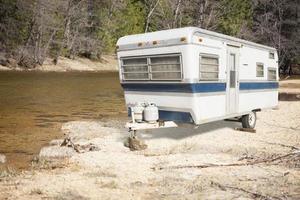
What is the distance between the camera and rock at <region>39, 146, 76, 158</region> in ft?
39.4

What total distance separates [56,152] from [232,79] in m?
6.24

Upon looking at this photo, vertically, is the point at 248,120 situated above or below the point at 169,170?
above

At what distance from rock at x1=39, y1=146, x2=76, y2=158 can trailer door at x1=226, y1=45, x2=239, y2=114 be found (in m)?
5.37

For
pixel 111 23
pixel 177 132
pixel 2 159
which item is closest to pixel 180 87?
pixel 177 132

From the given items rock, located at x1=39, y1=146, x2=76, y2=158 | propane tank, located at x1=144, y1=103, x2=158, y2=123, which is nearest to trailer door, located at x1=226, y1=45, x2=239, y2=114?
propane tank, located at x1=144, y1=103, x2=158, y2=123

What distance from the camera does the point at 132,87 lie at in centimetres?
1414

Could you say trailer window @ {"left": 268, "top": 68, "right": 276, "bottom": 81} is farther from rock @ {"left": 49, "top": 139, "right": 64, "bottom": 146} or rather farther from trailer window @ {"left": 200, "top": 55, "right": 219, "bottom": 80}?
rock @ {"left": 49, "top": 139, "right": 64, "bottom": 146}

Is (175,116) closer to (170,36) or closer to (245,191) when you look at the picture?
(170,36)

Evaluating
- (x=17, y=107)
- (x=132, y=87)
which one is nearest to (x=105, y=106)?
(x=17, y=107)

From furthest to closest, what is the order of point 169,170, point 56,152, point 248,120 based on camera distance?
point 248,120
point 56,152
point 169,170

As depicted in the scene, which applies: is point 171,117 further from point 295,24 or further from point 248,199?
point 295,24

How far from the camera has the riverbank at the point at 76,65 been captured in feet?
199

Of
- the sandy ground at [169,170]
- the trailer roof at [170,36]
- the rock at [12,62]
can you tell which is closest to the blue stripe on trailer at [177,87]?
the trailer roof at [170,36]

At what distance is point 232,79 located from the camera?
47.4ft
